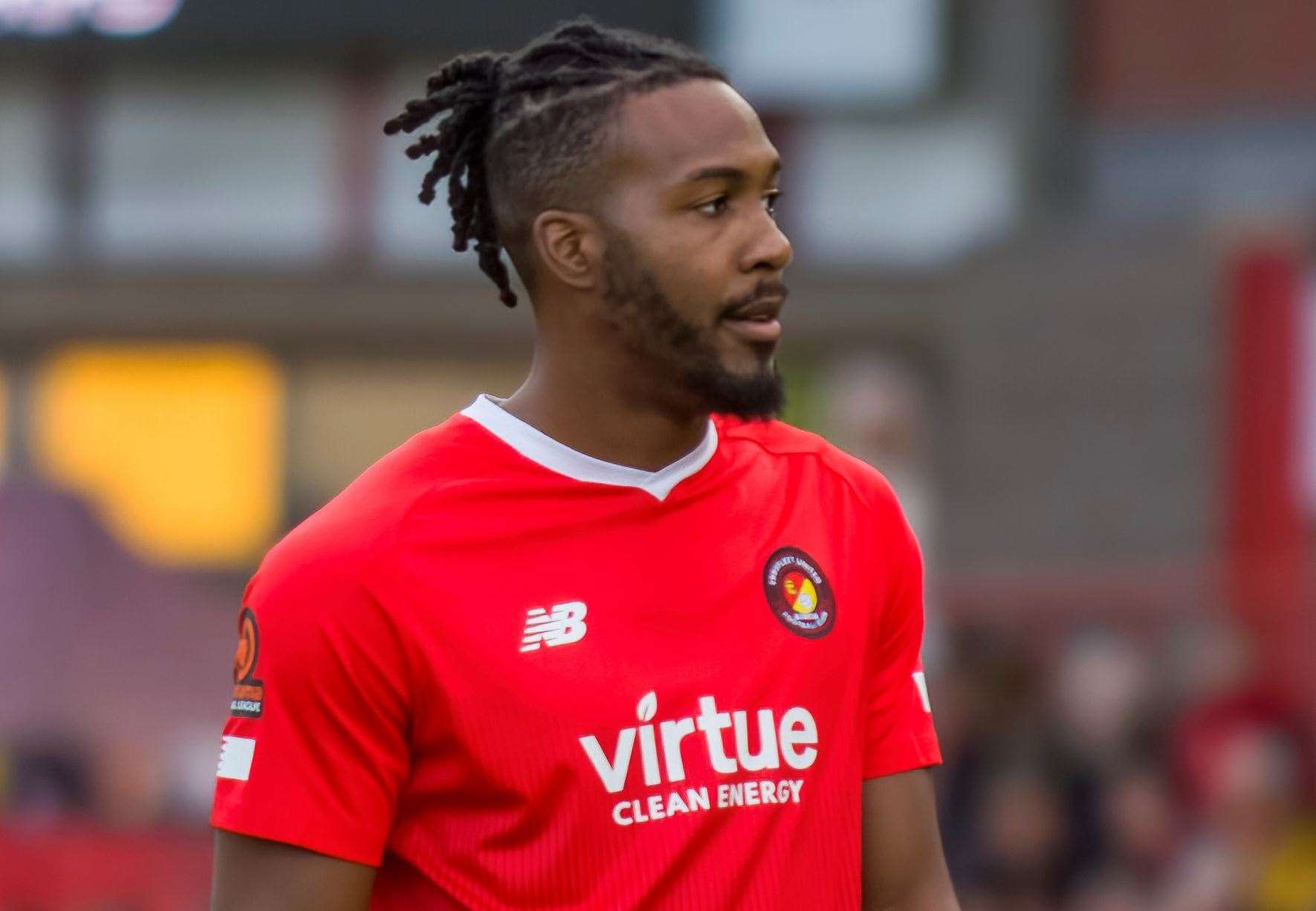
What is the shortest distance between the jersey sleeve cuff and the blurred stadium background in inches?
325

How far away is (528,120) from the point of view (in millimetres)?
2721

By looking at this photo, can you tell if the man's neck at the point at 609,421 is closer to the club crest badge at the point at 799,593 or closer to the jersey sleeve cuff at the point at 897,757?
the club crest badge at the point at 799,593

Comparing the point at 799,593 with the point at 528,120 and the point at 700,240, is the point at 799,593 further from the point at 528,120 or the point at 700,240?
the point at 528,120

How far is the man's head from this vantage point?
2621 mm

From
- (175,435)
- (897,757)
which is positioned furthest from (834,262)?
(897,757)

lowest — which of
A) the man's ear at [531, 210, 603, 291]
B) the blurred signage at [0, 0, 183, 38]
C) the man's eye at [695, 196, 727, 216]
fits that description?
the man's ear at [531, 210, 603, 291]

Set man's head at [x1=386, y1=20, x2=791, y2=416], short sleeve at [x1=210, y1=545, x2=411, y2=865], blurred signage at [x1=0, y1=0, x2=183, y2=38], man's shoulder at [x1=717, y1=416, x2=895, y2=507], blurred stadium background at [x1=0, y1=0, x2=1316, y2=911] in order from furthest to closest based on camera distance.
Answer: blurred signage at [x1=0, y1=0, x2=183, y2=38] → blurred stadium background at [x1=0, y1=0, x2=1316, y2=911] → man's shoulder at [x1=717, y1=416, x2=895, y2=507] → man's head at [x1=386, y1=20, x2=791, y2=416] → short sleeve at [x1=210, y1=545, x2=411, y2=865]

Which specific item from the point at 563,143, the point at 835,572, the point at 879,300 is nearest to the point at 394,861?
the point at 835,572

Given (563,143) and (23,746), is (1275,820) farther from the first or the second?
(563,143)

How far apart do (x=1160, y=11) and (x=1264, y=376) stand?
2.89 m

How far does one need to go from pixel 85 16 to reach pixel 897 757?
13.3 meters

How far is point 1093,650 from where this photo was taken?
25.4 ft

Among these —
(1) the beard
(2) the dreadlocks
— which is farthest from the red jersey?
(2) the dreadlocks

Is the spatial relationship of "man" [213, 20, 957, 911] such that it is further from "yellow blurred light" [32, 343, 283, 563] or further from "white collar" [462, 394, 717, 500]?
"yellow blurred light" [32, 343, 283, 563]
